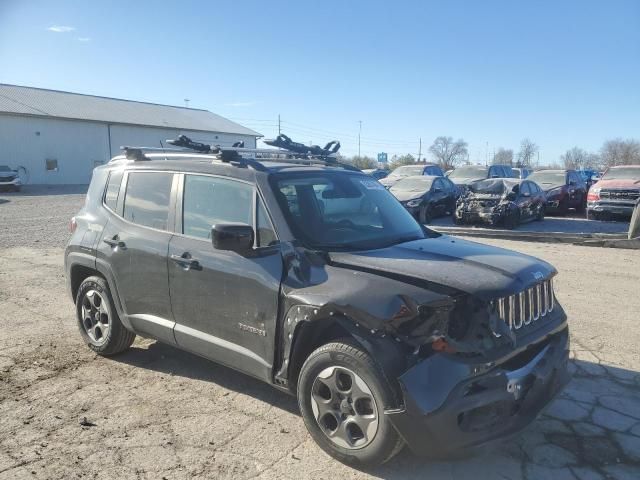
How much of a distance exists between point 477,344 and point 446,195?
1549 centimetres

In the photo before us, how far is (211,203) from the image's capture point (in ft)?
13.6

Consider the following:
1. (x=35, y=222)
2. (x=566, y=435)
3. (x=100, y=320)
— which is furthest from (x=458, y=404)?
(x=35, y=222)

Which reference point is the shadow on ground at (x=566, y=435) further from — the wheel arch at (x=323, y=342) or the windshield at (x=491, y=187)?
the windshield at (x=491, y=187)

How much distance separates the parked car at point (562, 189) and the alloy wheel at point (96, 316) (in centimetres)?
1768

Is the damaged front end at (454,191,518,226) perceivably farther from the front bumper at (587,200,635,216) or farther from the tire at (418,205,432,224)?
the front bumper at (587,200,635,216)

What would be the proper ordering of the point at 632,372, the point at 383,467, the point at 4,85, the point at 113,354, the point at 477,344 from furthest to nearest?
the point at 4,85
the point at 113,354
the point at 632,372
the point at 383,467
the point at 477,344

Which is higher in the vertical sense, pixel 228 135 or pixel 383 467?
pixel 228 135

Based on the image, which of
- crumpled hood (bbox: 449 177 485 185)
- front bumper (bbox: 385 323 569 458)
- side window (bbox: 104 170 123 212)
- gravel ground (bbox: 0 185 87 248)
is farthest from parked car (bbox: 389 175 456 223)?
front bumper (bbox: 385 323 569 458)

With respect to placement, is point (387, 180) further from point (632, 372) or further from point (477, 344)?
point (477, 344)

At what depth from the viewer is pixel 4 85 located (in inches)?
1764

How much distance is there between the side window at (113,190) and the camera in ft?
16.4

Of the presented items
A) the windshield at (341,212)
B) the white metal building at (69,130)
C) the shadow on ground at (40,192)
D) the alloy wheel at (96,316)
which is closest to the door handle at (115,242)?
the alloy wheel at (96,316)

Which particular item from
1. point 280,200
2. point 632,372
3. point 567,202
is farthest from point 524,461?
point 567,202

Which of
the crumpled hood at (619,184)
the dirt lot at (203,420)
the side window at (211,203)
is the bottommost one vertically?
the dirt lot at (203,420)
